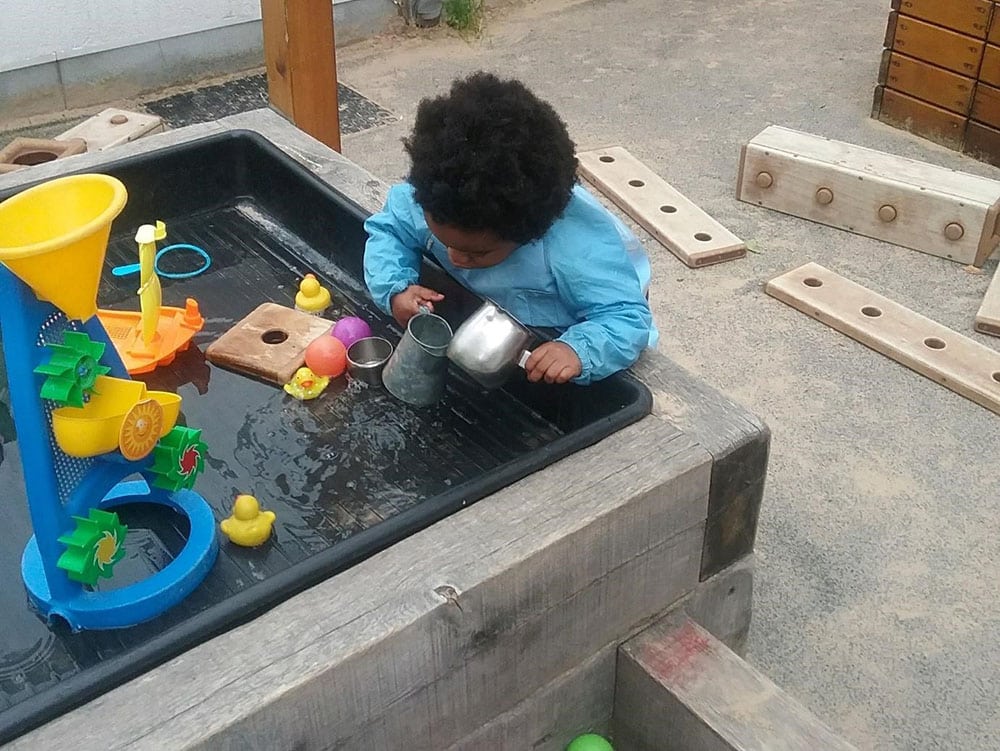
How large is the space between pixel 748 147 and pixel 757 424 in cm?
217

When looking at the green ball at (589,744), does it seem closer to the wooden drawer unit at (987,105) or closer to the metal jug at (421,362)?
the metal jug at (421,362)

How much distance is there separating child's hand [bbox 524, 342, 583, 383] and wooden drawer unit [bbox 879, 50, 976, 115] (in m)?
2.85

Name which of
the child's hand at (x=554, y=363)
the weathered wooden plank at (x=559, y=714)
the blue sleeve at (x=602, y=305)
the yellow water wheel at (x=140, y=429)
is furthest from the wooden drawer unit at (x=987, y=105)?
the yellow water wheel at (x=140, y=429)

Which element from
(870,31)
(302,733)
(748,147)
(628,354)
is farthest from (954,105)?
(302,733)

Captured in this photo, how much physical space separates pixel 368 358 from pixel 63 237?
1.00m

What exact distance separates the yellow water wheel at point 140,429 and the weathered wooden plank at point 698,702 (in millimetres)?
800

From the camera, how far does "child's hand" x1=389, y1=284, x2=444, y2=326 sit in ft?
6.84

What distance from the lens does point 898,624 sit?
2188mm

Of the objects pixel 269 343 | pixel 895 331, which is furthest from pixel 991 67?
pixel 269 343

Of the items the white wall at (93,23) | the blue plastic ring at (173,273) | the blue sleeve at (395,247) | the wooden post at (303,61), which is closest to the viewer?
the blue sleeve at (395,247)

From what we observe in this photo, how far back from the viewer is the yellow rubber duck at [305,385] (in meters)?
2.17

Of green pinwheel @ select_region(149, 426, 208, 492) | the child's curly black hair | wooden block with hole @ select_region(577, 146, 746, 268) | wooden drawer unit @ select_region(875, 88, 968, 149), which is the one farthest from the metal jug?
wooden drawer unit @ select_region(875, 88, 968, 149)

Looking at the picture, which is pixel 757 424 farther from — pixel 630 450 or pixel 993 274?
pixel 993 274

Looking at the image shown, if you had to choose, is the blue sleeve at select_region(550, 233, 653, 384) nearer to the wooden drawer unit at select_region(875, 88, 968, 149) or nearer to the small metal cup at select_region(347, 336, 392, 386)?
the small metal cup at select_region(347, 336, 392, 386)
